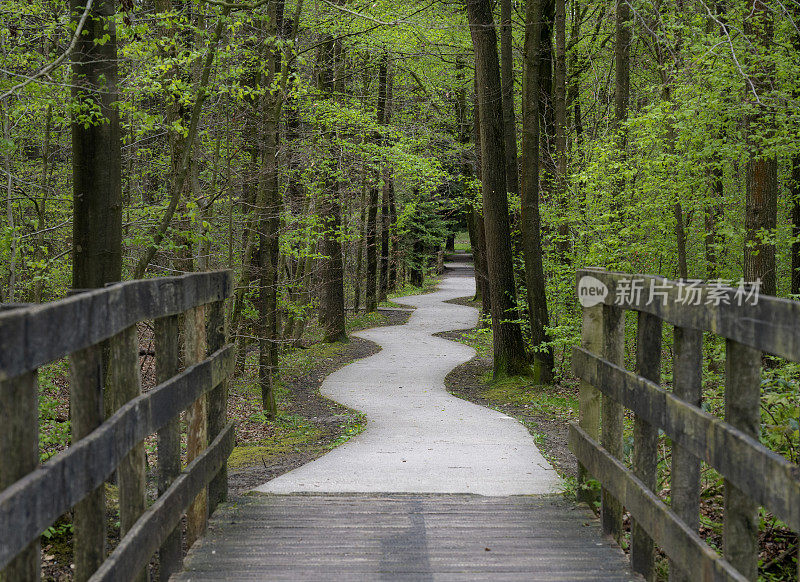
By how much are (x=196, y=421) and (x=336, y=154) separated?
14483 mm

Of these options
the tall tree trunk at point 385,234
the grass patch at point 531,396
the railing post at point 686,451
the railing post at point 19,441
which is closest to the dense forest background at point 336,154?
the grass patch at point 531,396

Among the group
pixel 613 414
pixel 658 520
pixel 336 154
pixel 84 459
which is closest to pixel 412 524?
pixel 613 414

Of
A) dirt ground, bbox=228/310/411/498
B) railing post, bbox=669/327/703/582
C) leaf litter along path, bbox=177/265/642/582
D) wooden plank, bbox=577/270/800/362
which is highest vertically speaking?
wooden plank, bbox=577/270/800/362

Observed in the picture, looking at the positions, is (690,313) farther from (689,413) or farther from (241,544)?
(241,544)

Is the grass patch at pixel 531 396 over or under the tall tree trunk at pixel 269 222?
under

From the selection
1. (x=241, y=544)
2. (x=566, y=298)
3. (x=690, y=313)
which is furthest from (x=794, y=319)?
(x=566, y=298)

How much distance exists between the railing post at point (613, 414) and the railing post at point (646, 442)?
0.50m

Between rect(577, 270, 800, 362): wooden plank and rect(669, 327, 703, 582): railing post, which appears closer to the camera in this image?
rect(577, 270, 800, 362): wooden plank

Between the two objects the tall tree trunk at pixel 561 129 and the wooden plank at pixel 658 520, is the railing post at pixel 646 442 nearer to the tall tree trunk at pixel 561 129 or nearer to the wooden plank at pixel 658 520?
the wooden plank at pixel 658 520

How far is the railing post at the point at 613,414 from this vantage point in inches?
180

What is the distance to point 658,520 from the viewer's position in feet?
11.8

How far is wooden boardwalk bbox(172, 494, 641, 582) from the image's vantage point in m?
4.07

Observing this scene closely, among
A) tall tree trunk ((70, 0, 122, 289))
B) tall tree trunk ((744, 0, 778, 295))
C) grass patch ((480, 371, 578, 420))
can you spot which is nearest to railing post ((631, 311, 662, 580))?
tall tree trunk ((70, 0, 122, 289))

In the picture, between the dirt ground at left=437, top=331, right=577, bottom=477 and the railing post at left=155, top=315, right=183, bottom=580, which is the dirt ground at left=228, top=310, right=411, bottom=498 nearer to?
the railing post at left=155, top=315, right=183, bottom=580
